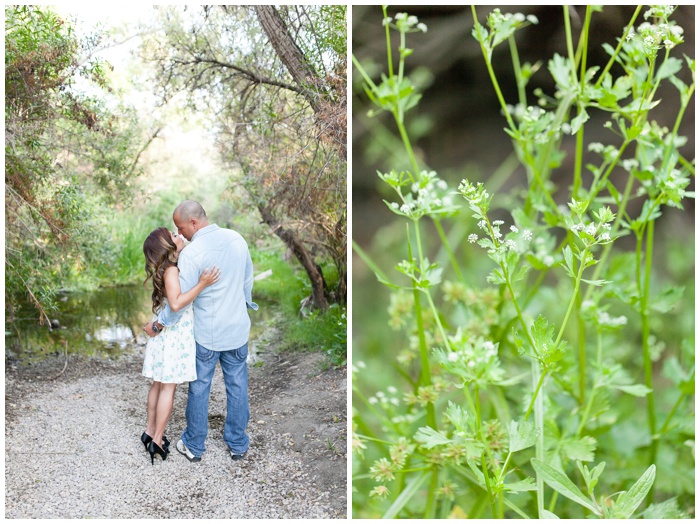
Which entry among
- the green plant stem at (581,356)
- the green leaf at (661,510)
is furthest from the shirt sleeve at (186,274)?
the green leaf at (661,510)

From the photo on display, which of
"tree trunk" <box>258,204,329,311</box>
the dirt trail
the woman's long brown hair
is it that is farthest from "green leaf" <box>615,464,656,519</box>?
the woman's long brown hair

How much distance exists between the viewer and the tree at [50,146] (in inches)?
54.4

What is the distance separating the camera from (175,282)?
1.39 metres

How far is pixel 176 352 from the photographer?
1.40m

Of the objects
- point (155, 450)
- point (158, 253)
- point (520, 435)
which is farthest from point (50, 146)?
point (520, 435)

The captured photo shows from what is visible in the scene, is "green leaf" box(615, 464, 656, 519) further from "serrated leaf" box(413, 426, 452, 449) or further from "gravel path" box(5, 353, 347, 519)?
"gravel path" box(5, 353, 347, 519)

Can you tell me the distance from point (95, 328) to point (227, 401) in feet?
1.24

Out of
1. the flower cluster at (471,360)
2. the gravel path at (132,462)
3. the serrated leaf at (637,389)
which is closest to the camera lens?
the flower cluster at (471,360)

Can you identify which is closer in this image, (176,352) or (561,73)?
(561,73)

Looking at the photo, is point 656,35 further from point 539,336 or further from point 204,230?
point 204,230

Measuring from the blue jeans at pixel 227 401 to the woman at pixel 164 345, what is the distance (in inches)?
1.2

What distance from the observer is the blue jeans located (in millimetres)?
1413

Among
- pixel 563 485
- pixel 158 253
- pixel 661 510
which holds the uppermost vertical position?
pixel 158 253

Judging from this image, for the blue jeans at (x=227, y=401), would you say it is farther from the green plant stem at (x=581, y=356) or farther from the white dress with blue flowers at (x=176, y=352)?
the green plant stem at (x=581, y=356)
